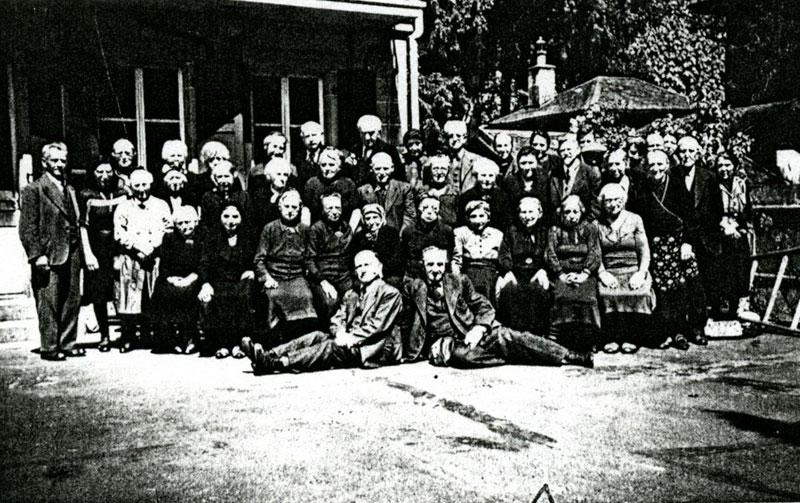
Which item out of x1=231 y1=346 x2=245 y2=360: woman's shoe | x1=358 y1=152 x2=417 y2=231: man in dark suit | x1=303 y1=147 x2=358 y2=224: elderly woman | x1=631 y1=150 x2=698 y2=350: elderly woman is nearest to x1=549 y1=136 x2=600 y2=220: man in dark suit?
x1=631 y1=150 x2=698 y2=350: elderly woman

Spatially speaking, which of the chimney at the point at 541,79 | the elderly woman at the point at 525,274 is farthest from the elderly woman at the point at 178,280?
the chimney at the point at 541,79

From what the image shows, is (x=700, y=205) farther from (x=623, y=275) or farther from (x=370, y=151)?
(x=370, y=151)

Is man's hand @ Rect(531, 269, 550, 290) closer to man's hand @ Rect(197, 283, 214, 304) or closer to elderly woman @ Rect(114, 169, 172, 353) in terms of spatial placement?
man's hand @ Rect(197, 283, 214, 304)

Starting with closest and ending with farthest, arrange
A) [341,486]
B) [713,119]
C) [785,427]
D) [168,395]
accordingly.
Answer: [341,486] < [785,427] < [168,395] < [713,119]

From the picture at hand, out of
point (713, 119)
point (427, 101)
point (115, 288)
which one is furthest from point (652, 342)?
point (427, 101)

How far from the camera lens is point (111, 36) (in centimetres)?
961

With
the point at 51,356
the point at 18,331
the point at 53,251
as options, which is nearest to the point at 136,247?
the point at 53,251

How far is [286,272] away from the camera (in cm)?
767

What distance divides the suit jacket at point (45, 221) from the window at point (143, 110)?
2133mm

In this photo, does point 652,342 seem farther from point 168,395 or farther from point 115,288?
point 115,288

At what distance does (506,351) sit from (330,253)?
1876mm

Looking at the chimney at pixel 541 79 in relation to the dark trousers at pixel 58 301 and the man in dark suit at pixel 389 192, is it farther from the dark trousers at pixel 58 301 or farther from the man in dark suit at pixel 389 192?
the dark trousers at pixel 58 301

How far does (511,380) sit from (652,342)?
6.91ft

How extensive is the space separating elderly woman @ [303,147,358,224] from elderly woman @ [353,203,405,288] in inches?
17.6
